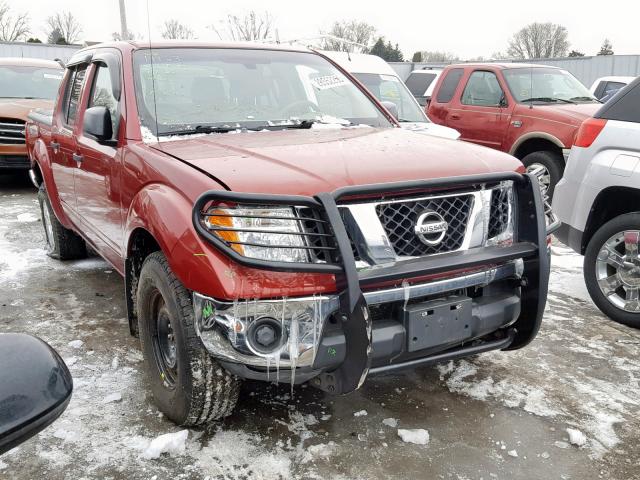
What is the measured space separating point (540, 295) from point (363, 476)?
113 cm

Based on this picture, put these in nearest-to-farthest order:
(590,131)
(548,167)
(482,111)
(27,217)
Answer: (590,131), (27,217), (548,167), (482,111)

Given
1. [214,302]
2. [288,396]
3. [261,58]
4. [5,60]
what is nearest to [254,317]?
[214,302]

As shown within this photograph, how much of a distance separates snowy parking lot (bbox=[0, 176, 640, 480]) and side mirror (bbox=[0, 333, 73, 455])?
5.36 feet

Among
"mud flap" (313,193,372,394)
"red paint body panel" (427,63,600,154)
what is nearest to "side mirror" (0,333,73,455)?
"mud flap" (313,193,372,394)

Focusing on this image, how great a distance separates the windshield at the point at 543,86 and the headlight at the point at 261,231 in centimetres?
686

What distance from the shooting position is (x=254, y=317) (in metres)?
2.33

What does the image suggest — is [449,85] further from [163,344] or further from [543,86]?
[163,344]

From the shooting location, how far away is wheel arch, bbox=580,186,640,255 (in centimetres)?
419

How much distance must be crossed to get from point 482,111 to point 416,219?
671 centimetres

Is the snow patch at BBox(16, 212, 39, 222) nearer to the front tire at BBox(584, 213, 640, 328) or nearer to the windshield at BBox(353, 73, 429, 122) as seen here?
the windshield at BBox(353, 73, 429, 122)

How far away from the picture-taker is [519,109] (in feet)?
27.0

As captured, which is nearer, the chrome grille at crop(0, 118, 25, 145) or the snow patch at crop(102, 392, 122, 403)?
the snow patch at crop(102, 392, 122, 403)

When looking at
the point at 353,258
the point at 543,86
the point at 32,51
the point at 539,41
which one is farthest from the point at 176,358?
the point at 539,41

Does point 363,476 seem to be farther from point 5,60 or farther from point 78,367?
point 5,60
